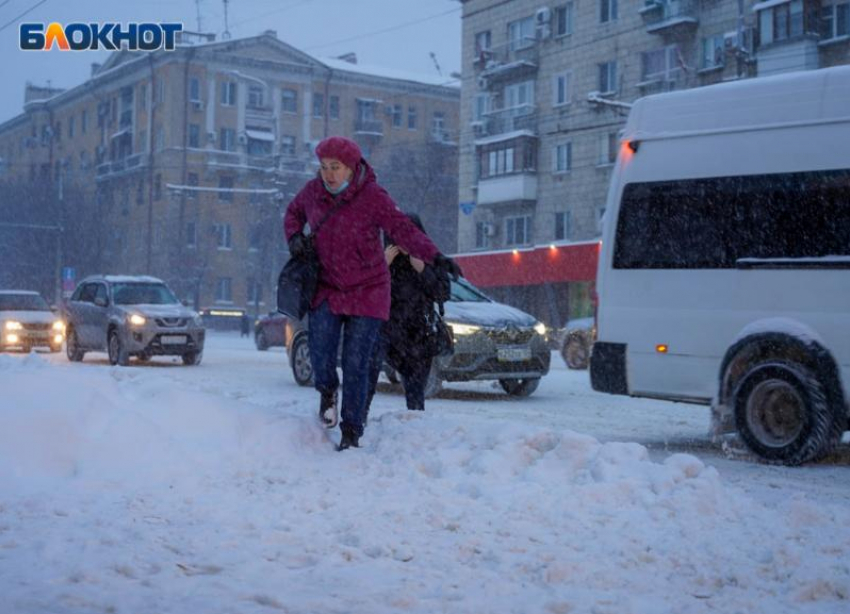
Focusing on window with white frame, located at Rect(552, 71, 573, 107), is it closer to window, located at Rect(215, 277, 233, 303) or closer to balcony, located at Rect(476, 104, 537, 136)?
balcony, located at Rect(476, 104, 537, 136)

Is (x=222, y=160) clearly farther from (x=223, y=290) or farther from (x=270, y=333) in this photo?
(x=270, y=333)

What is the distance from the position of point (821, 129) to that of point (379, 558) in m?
5.34

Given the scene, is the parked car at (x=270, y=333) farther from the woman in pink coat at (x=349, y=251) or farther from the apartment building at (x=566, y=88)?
the woman in pink coat at (x=349, y=251)

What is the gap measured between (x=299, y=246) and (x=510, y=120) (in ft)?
132

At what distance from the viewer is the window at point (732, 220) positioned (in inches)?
318

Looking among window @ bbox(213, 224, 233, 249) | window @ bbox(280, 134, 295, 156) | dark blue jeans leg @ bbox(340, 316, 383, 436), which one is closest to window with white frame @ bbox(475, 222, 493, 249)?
window @ bbox(213, 224, 233, 249)

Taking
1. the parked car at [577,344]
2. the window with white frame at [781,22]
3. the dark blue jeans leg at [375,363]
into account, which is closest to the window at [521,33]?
the window with white frame at [781,22]

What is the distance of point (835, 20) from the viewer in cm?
3306

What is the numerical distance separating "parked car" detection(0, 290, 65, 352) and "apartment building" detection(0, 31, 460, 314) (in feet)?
117

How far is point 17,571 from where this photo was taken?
402 cm

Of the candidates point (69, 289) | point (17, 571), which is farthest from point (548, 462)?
point (69, 289)

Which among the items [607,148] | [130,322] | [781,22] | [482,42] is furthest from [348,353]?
[482,42]

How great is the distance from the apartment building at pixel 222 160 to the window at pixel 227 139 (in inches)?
4.8

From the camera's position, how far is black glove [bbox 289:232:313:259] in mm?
6402
